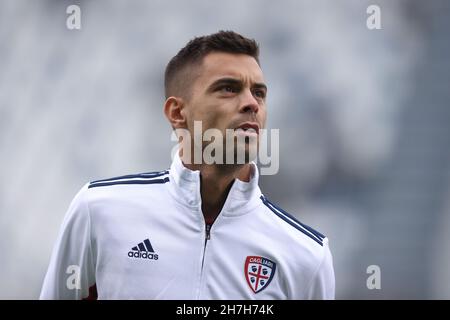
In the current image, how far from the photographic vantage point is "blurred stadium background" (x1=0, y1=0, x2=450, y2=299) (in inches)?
287

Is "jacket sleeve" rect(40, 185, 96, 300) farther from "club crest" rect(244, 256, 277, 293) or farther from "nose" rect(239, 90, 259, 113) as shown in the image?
"nose" rect(239, 90, 259, 113)

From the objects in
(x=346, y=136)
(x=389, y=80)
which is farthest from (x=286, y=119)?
(x=389, y=80)

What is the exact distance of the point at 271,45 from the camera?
26.2 feet

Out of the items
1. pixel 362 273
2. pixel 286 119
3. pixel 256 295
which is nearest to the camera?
pixel 256 295

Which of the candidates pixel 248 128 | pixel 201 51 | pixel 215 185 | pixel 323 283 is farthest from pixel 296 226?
pixel 201 51

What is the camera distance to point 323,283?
9.84 feet

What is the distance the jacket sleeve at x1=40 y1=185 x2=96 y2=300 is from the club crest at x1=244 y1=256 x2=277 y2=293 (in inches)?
26.6

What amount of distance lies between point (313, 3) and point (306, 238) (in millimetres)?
5706

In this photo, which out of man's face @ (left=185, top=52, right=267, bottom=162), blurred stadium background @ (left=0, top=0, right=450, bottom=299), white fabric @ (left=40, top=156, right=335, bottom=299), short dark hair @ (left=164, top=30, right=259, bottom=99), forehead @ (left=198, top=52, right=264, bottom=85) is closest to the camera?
white fabric @ (left=40, top=156, right=335, bottom=299)

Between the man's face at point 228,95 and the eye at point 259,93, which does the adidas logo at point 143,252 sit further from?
the eye at point 259,93

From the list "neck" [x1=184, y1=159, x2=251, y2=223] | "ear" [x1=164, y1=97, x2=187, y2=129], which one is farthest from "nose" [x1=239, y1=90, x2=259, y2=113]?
"ear" [x1=164, y1=97, x2=187, y2=129]

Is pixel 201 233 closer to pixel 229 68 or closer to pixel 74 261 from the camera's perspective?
pixel 74 261

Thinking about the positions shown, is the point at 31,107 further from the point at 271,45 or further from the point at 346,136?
the point at 346,136

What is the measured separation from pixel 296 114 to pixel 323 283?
193 inches
